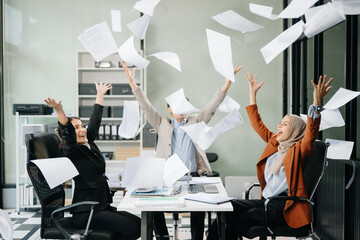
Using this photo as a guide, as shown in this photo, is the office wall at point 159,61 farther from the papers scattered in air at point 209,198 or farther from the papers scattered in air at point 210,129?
the papers scattered in air at point 209,198

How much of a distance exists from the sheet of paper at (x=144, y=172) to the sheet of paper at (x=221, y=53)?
0.75 metres

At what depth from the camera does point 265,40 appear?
5.04m

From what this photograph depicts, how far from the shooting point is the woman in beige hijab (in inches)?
98.3

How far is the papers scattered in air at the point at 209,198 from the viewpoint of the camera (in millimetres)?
2332

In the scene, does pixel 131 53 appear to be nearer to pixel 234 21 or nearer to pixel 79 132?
pixel 79 132

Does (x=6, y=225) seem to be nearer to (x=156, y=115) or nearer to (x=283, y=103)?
(x=156, y=115)

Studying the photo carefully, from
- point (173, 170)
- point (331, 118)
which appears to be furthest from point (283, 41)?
point (173, 170)

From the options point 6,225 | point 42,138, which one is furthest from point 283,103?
point 6,225

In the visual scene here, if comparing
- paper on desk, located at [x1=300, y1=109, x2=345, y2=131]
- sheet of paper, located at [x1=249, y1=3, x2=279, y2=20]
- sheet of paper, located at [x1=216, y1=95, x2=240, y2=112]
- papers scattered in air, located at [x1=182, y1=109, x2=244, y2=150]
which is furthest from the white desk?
sheet of paper, located at [x1=216, y1=95, x2=240, y2=112]

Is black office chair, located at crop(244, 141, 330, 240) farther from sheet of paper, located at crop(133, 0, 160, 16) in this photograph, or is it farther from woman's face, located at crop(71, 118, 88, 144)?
sheet of paper, located at crop(133, 0, 160, 16)

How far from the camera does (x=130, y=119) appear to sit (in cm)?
324

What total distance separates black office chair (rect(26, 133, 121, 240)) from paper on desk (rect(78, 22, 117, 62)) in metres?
0.68

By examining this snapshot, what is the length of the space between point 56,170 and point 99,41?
948 millimetres

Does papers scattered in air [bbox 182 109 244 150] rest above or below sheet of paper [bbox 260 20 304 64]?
below
